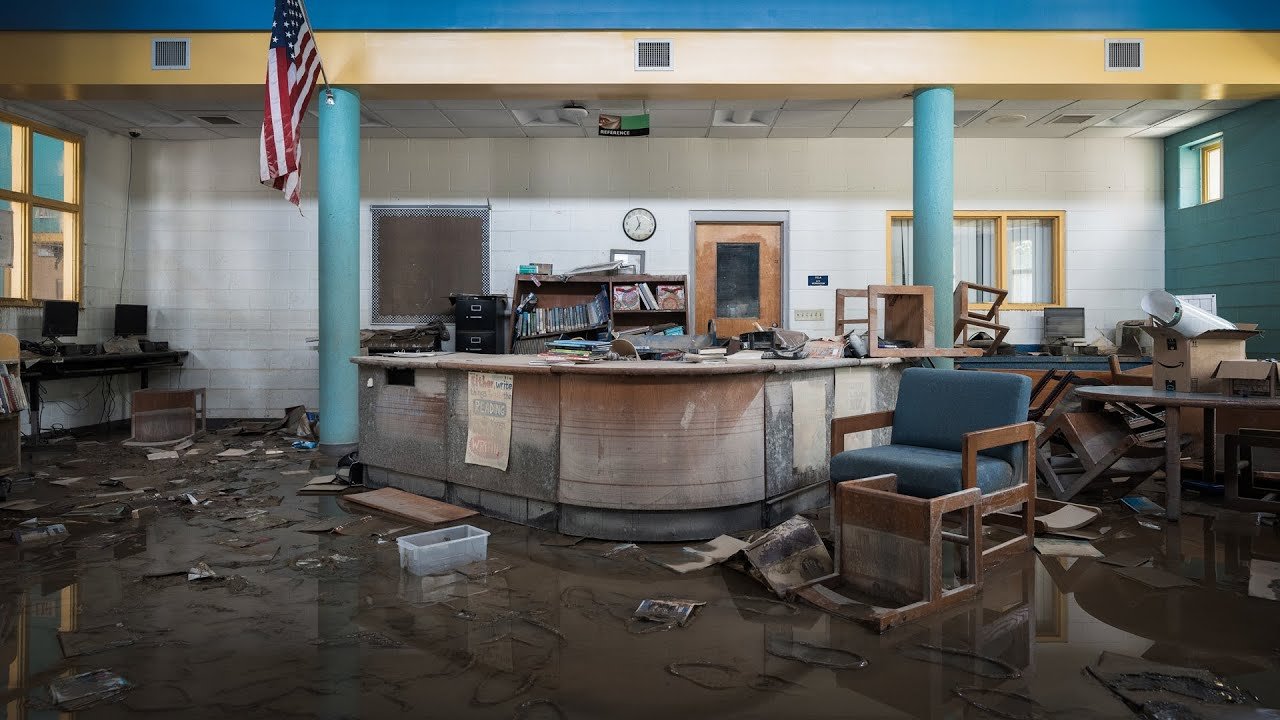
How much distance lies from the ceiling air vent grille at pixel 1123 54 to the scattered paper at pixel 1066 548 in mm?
4568

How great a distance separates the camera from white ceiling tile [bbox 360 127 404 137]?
7.89 meters

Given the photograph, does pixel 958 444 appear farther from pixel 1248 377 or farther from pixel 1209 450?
pixel 1209 450

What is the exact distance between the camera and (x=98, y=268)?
26.2 feet

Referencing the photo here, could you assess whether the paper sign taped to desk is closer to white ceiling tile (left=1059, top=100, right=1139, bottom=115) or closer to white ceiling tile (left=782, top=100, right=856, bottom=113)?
white ceiling tile (left=782, top=100, right=856, bottom=113)

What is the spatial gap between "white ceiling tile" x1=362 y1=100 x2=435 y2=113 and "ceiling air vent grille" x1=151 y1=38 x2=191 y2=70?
4.73ft

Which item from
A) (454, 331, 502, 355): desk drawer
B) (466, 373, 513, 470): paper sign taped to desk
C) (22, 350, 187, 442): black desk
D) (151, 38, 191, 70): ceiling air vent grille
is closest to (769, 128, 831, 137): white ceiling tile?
(454, 331, 502, 355): desk drawer

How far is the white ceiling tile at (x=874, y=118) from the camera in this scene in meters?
7.15

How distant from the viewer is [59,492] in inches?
190

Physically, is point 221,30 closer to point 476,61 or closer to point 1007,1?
point 476,61

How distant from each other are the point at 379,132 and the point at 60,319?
3.59 m

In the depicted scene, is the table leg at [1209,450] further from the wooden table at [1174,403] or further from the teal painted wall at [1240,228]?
the teal painted wall at [1240,228]

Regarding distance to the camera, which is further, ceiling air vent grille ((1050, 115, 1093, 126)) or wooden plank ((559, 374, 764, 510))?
ceiling air vent grille ((1050, 115, 1093, 126))

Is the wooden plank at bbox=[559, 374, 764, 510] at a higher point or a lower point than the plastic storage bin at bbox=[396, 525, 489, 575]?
higher

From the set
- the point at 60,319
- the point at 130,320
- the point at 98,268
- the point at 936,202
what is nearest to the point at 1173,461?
the point at 936,202
